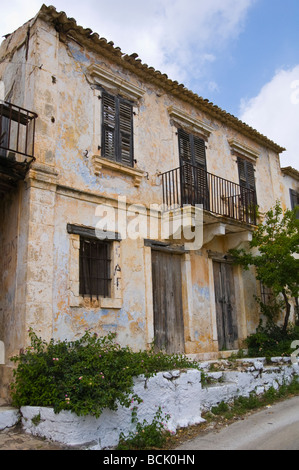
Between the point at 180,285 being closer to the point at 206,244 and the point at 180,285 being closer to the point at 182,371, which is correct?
the point at 206,244

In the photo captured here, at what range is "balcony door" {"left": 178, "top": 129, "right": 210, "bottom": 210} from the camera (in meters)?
9.75

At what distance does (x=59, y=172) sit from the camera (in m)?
7.47

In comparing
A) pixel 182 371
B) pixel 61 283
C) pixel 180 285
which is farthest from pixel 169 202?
pixel 182 371

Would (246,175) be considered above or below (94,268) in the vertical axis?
above

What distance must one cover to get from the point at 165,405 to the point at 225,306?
478 centimetres

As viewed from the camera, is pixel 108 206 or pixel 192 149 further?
pixel 192 149

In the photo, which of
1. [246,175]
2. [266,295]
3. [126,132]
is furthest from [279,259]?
[126,132]

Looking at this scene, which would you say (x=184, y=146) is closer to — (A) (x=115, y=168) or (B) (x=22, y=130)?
(A) (x=115, y=168)

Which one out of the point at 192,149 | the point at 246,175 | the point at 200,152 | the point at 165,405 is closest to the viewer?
the point at 165,405

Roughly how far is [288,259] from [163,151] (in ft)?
13.2

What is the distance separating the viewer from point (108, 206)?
816cm

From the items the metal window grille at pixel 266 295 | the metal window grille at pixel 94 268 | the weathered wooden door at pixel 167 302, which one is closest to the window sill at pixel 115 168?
the metal window grille at pixel 94 268

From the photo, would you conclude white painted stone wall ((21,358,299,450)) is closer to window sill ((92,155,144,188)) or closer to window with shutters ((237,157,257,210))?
window sill ((92,155,144,188))

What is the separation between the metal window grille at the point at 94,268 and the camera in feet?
24.8
